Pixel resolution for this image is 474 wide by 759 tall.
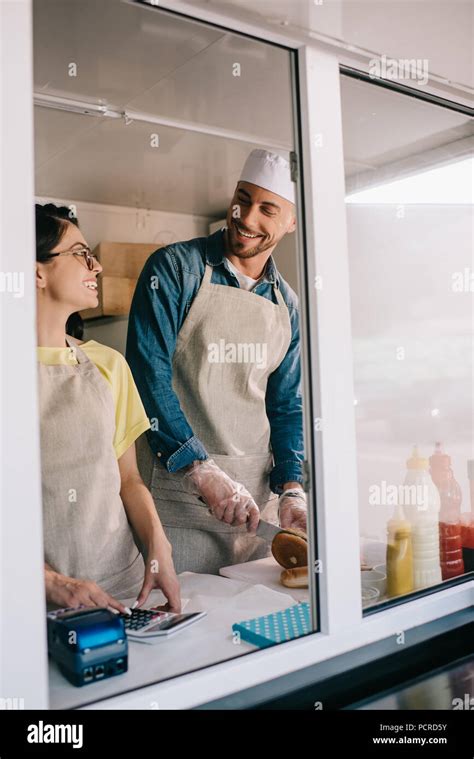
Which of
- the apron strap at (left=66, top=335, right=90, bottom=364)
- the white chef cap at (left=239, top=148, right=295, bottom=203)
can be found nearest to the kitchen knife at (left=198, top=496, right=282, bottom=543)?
the apron strap at (left=66, top=335, right=90, bottom=364)

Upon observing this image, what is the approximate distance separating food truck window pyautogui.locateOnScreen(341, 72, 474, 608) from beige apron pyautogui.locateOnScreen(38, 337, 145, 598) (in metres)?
0.52

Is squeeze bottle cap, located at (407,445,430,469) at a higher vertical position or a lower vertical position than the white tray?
higher

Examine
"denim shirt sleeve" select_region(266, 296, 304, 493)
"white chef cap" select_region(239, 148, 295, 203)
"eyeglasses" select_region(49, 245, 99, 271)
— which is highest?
"white chef cap" select_region(239, 148, 295, 203)

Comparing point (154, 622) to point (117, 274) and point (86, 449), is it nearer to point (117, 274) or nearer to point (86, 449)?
point (86, 449)

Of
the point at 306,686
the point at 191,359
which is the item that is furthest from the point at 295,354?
the point at 306,686

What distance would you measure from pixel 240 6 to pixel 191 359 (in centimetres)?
102

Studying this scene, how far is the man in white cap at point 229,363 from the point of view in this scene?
1838 mm

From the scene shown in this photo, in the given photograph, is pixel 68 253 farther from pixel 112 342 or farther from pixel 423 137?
pixel 112 342

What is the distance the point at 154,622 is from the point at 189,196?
2190 millimetres

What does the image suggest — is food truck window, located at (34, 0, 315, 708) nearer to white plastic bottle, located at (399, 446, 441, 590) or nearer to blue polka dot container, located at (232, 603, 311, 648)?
blue polka dot container, located at (232, 603, 311, 648)

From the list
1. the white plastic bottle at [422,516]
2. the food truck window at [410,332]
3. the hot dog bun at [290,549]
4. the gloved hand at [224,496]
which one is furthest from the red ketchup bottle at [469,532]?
the gloved hand at [224,496]

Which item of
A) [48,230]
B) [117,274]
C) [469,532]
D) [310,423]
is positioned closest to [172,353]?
[48,230]

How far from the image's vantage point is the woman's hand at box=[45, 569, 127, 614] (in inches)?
46.8

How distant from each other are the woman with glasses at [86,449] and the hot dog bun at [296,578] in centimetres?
24
